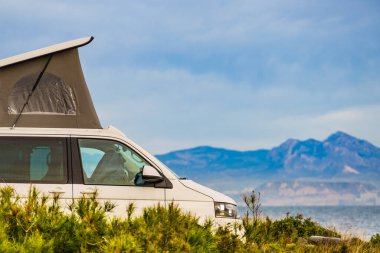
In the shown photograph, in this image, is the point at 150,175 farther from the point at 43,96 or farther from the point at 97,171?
the point at 43,96

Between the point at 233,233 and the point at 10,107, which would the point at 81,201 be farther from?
the point at 10,107

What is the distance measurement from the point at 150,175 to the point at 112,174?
0.61 m

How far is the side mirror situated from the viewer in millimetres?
9578

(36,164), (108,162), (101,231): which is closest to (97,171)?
(108,162)

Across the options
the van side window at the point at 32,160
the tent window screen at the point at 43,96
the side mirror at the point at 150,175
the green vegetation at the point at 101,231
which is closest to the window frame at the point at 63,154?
the van side window at the point at 32,160

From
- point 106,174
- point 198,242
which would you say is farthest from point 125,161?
point 198,242

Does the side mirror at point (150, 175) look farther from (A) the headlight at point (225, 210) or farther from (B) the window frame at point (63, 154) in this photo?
(B) the window frame at point (63, 154)

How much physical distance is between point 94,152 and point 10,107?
1.28 m

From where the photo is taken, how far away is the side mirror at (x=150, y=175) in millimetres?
9578

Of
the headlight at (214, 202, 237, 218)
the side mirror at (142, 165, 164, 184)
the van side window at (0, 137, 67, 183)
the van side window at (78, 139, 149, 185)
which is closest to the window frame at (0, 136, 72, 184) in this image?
the van side window at (0, 137, 67, 183)

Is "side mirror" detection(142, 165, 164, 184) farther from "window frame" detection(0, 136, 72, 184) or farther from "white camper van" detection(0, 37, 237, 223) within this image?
"window frame" detection(0, 136, 72, 184)

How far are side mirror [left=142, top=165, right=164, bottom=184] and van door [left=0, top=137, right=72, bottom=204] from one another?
3.20ft

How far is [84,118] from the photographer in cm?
1025

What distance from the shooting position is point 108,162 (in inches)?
394
